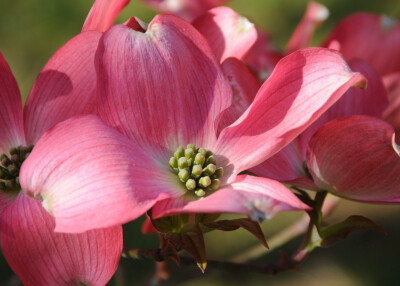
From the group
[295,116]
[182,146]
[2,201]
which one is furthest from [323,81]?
[2,201]

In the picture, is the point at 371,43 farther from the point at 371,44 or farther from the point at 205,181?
the point at 205,181

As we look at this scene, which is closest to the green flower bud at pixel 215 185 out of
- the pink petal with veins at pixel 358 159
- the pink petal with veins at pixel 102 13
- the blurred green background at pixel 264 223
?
the pink petal with veins at pixel 358 159

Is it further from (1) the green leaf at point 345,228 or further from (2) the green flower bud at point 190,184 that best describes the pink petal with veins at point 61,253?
(1) the green leaf at point 345,228

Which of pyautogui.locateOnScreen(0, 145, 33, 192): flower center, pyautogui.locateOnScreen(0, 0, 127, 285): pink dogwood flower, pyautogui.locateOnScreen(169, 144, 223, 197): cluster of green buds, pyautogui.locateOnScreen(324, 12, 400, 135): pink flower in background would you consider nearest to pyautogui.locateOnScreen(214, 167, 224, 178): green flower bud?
pyautogui.locateOnScreen(169, 144, 223, 197): cluster of green buds

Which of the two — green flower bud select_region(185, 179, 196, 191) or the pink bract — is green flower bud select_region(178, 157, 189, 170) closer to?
green flower bud select_region(185, 179, 196, 191)

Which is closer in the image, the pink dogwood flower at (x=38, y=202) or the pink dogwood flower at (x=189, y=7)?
the pink dogwood flower at (x=38, y=202)

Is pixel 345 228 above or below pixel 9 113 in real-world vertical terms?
below

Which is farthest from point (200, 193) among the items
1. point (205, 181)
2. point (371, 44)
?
point (371, 44)
